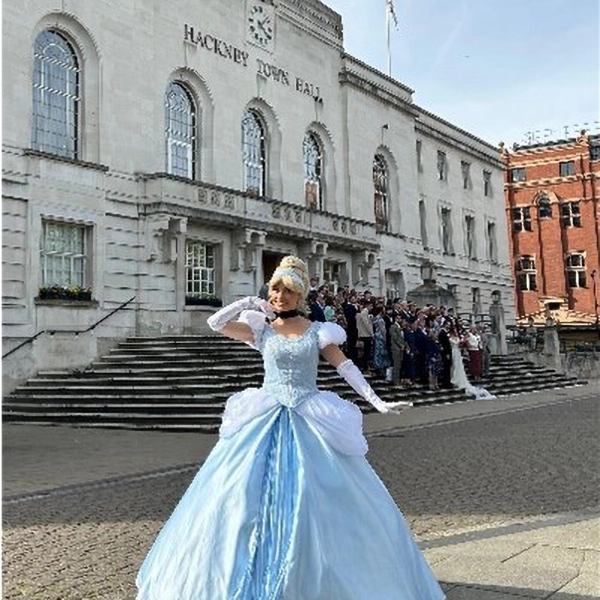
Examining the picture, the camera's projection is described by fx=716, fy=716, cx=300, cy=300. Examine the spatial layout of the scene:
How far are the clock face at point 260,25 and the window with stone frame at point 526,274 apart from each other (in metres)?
38.4

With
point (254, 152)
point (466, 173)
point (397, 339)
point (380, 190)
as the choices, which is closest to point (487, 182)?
point (466, 173)

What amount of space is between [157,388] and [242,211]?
9292mm

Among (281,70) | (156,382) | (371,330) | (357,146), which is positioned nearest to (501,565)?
(156,382)

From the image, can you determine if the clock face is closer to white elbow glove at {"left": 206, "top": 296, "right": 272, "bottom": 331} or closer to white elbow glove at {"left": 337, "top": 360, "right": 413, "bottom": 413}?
white elbow glove at {"left": 206, "top": 296, "right": 272, "bottom": 331}

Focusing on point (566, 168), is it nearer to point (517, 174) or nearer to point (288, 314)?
point (517, 174)

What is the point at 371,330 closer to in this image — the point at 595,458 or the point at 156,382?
the point at 156,382

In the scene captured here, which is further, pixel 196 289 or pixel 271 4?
pixel 271 4

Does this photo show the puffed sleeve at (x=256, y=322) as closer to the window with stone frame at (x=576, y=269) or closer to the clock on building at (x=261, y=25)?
the clock on building at (x=261, y=25)

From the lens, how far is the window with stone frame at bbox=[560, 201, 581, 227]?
58.4 meters

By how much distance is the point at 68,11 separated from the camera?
20953 mm

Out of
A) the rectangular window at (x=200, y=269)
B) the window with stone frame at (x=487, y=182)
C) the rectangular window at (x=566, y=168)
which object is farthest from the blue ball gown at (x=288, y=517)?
the rectangular window at (x=566, y=168)

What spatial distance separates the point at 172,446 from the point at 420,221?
28397 millimetres

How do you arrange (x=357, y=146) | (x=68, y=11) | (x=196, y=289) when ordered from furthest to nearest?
(x=357, y=146) < (x=196, y=289) < (x=68, y=11)

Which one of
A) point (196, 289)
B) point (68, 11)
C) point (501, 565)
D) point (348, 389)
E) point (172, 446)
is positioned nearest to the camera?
point (501, 565)
